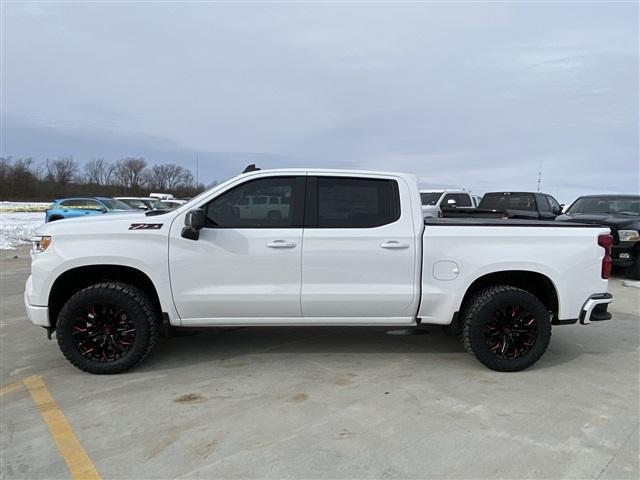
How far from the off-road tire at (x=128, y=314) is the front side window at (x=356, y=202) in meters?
1.76

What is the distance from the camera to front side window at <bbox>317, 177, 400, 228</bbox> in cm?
439

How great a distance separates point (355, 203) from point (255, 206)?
0.93 m

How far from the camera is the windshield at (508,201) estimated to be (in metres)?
13.5

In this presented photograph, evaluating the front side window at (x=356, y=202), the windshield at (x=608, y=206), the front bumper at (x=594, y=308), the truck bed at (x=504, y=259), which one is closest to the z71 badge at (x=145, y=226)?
the front side window at (x=356, y=202)

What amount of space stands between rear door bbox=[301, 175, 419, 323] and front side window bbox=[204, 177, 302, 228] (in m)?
0.20

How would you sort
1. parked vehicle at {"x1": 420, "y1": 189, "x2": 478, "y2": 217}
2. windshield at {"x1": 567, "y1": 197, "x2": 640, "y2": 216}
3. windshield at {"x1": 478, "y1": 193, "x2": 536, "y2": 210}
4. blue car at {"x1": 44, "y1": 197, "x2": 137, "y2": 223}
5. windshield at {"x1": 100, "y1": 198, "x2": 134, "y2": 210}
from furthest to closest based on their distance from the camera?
windshield at {"x1": 100, "y1": 198, "x2": 134, "y2": 210} → blue car at {"x1": 44, "y1": 197, "x2": 137, "y2": 223} → parked vehicle at {"x1": 420, "y1": 189, "x2": 478, "y2": 217} → windshield at {"x1": 478, "y1": 193, "x2": 536, "y2": 210} → windshield at {"x1": 567, "y1": 197, "x2": 640, "y2": 216}

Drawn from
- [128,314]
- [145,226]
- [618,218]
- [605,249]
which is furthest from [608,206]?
[128,314]

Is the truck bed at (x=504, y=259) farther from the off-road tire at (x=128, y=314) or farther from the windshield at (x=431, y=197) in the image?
the windshield at (x=431, y=197)

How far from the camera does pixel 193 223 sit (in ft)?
13.5

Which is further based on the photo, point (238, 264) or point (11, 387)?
point (238, 264)

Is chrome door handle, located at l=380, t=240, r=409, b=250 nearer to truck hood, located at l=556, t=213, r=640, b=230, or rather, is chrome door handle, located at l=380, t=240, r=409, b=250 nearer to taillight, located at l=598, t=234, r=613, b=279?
taillight, located at l=598, t=234, r=613, b=279

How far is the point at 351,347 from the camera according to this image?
203 inches

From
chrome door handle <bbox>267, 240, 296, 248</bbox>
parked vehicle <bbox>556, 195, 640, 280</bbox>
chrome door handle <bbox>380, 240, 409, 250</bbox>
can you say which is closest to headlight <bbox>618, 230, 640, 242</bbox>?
parked vehicle <bbox>556, 195, 640, 280</bbox>

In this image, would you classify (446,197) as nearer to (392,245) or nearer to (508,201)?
(508,201)
